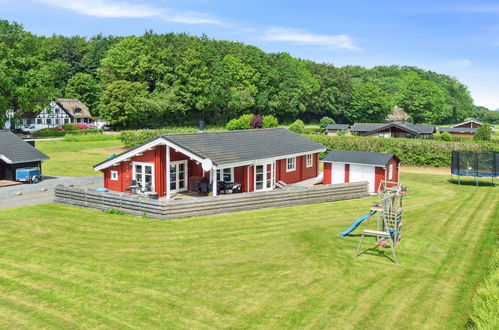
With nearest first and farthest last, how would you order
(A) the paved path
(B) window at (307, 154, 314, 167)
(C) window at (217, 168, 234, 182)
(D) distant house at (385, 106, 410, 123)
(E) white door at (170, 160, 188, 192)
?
(A) the paved path < (E) white door at (170, 160, 188, 192) < (C) window at (217, 168, 234, 182) < (B) window at (307, 154, 314, 167) < (D) distant house at (385, 106, 410, 123)

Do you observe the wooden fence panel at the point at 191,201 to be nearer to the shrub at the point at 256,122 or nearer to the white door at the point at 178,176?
the white door at the point at 178,176

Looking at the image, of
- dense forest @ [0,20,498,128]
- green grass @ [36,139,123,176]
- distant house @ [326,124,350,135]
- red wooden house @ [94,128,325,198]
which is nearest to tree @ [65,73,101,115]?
dense forest @ [0,20,498,128]

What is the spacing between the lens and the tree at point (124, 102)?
77812 millimetres

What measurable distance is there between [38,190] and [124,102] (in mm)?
51280

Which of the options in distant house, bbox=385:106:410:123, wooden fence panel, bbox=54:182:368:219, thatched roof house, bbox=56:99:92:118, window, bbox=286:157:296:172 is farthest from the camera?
distant house, bbox=385:106:410:123

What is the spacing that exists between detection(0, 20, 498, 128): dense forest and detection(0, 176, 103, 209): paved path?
39.7 metres

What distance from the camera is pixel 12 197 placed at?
89.8 feet

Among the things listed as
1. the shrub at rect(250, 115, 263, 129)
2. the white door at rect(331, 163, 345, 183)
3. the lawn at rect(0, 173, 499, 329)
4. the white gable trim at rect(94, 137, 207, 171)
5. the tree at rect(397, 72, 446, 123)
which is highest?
the tree at rect(397, 72, 446, 123)

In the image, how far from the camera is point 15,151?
32.2m

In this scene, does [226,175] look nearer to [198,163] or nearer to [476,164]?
[198,163]

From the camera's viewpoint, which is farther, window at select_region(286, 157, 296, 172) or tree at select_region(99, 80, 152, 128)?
tree at select_region(99, 80, 152, 128)

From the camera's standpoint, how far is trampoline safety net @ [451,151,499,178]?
3497 cm

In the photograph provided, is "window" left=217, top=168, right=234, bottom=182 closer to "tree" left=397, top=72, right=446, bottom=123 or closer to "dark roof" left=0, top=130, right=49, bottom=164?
"dark roof" left=0, top=130, right=49, bottom=164

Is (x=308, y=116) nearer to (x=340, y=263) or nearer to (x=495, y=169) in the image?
(x=495, y=169)
